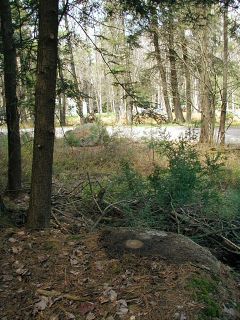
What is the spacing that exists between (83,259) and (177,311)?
1.04m

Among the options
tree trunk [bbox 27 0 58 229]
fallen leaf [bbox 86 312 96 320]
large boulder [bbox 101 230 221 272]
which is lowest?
fallen leaf [bbox 86 312 96 320]

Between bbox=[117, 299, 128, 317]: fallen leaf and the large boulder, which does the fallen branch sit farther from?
the large boulder

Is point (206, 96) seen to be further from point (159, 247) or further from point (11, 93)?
point (159, 247)

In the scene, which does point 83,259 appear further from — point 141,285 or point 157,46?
point 157,46

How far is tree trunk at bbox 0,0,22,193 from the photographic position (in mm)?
5984

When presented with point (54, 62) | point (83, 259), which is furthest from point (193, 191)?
point (54, 62)

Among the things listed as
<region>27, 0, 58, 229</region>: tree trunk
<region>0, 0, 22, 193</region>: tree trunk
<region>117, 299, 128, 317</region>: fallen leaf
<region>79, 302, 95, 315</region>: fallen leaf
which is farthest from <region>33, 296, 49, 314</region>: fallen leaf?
<region>0, 0, 22, 193</region>: tree trunk

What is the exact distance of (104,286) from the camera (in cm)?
287

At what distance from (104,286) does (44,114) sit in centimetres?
184

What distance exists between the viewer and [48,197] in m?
4.01

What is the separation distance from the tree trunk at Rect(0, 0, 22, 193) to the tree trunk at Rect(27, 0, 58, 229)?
83.0 inches

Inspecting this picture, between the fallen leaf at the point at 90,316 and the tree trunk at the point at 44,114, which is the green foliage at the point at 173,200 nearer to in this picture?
the tree trunk at the point at 44,114

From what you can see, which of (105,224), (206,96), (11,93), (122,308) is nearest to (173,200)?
(105,224)

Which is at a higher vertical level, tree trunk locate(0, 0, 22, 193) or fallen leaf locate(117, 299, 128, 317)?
→ tree trunk locate(0, 0, 22, 193)
